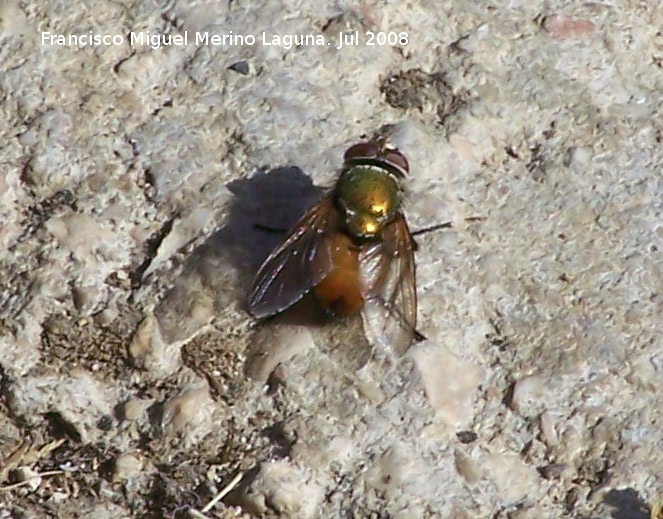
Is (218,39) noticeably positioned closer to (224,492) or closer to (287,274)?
(287,274)

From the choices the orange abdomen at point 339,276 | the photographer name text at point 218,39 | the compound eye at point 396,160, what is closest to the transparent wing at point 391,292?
the orange abdomen at point 339,276

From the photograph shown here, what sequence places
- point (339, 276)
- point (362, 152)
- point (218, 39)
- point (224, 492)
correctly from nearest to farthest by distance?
point (224, 492) < point (339, 276) < point (362, 152) < point (218, 39)

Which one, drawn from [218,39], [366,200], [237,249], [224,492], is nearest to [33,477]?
[224,492]

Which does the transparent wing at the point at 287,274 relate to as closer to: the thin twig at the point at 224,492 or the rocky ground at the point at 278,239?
the rocky ground at the point at 278,239

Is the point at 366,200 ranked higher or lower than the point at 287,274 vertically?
higher

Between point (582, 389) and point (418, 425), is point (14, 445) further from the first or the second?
point (582, 389)

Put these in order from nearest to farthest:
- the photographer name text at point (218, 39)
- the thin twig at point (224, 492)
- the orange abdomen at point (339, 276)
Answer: the thin twig at point (224, 492) < the orange abdomen at point (339, 276) < the photographer name text at point (218, 39)

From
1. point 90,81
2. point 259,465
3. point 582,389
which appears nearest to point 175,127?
point 90,81

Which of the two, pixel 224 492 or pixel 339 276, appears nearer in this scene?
pixel 224 492
